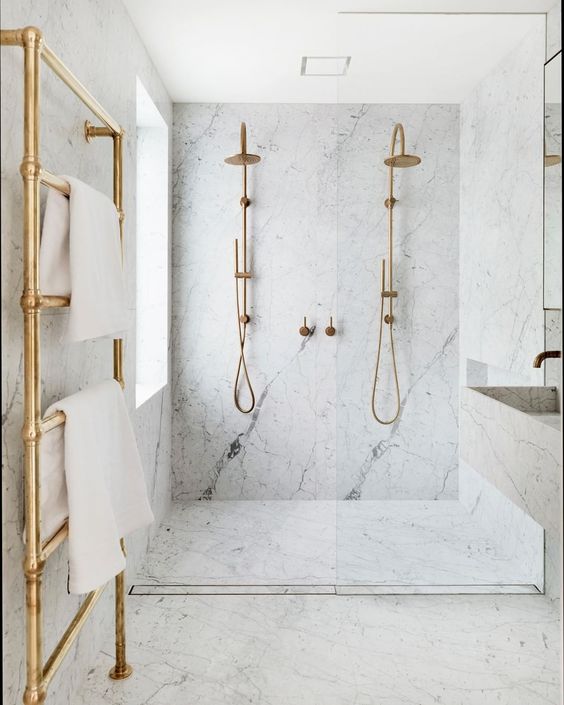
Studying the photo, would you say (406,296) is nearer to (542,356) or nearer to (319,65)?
(542,356)

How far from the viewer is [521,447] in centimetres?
174

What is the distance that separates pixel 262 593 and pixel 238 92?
2462mm

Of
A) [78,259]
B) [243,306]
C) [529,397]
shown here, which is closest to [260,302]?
[243,306]

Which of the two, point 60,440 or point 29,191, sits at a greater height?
point 29,191

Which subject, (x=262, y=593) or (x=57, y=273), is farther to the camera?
(x=262, y=593)

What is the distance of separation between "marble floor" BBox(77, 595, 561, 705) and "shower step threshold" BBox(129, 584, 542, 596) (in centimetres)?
2

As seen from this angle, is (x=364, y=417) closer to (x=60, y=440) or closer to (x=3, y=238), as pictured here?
(x=60, y=440)

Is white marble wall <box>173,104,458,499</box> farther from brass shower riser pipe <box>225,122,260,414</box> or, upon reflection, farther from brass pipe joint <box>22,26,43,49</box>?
brass pipe joint <box>22,26,43,49</box>

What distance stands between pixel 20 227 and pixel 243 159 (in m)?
2.00

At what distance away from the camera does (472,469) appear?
2.22 meters

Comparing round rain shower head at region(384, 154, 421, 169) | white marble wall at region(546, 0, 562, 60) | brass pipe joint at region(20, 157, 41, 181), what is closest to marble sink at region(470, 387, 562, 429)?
round rain shower head at region(384, 154, 421, 169)

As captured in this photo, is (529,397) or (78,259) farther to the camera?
(529,397)

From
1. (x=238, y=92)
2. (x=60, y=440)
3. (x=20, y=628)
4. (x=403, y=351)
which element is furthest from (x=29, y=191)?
(x=238, y=92)

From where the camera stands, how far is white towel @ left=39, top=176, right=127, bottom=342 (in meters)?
1.37
